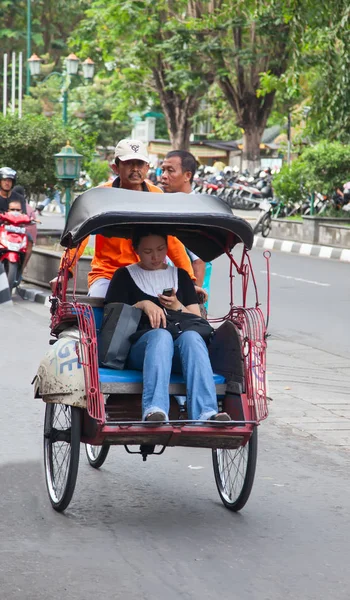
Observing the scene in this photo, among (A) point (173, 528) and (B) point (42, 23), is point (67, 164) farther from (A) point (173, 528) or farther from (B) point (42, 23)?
(B) point (42, 23)

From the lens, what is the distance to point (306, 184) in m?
26.5

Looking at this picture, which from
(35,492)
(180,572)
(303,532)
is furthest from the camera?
(35,492)

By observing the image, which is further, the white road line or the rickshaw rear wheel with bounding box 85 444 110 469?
the white road line

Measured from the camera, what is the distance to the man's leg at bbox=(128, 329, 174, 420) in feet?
17.5

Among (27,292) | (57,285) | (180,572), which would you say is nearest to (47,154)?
(27,292)

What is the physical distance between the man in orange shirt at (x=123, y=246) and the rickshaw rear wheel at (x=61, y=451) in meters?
0.78

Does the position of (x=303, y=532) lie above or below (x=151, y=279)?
below

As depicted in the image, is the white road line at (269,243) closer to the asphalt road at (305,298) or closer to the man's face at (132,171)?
the asphalt road at (305,298)

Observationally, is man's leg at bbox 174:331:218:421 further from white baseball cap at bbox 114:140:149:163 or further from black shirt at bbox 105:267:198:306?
white baseball cap at bbox 114:140:149:163

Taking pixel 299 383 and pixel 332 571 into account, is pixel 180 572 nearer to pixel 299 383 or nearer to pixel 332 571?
pixel 332 571

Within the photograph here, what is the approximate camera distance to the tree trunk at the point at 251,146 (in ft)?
137

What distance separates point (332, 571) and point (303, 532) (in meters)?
0.62

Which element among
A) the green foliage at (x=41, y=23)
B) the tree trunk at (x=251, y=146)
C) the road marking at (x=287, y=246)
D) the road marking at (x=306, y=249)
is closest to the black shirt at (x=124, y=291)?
the road marking at (x=306, y=249)

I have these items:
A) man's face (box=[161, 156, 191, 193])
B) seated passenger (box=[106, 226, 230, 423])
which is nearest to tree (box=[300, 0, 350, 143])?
man's face (box=[161, 156, 191, 193])
